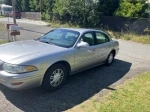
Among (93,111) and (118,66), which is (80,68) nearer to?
(93,111)

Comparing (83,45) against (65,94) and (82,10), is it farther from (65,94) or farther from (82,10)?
(82,10)

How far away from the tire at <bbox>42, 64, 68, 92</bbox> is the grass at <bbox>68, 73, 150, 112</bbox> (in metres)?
0.84

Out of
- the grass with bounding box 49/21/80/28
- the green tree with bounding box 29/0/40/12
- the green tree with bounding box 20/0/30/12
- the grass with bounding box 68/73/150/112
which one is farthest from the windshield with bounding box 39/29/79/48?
the green tree with bounding box 20/0/30/12

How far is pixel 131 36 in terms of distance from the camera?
13.1 metres

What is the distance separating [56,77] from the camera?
4.16 metres

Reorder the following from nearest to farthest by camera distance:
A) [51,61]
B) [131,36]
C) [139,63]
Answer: [51,61]
[139,63]
[131,36]

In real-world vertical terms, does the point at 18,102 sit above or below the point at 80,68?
below

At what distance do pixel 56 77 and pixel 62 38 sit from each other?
127 cm

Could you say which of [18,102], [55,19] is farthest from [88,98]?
[55,19]

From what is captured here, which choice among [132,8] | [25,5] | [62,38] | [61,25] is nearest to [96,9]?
[132,8]

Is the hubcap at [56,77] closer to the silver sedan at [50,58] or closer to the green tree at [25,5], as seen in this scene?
the silver sedan at [50,58]

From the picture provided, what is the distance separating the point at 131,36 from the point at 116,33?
1633 millimetres

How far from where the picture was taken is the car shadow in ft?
11.7

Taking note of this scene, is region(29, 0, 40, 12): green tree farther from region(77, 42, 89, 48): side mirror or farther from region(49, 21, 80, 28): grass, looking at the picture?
region(77, 42, 89, 48): side mirror
